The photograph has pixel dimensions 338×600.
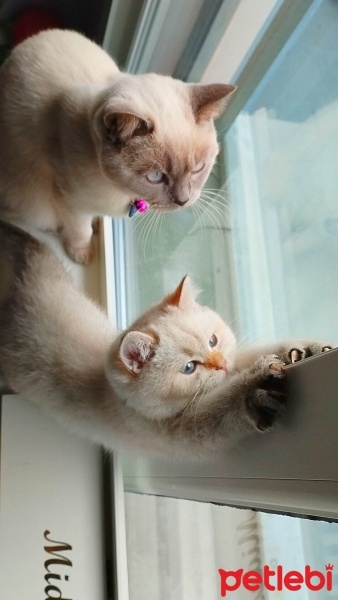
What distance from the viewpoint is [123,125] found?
94cm

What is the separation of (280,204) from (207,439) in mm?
509

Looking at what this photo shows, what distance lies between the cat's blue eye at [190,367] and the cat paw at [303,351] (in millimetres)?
151

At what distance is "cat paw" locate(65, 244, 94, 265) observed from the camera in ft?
4.87

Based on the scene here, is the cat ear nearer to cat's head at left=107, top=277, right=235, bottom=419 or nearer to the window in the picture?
cat's head at left=107, top=277, right=235, bottom=419

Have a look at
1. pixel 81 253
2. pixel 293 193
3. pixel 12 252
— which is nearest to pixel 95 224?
pixel 81 253

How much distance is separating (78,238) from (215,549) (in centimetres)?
79

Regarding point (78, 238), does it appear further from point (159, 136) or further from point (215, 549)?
point (215, 549)

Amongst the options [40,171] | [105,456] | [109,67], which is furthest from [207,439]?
[109,67]

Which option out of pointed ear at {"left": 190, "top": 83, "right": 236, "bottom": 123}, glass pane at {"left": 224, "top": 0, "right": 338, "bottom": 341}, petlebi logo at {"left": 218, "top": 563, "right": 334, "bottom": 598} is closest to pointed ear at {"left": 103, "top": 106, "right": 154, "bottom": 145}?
pointed ear at {"left": 190, "top": 83, "right": 236, "bottom": 123}

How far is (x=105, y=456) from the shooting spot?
4.33 ft

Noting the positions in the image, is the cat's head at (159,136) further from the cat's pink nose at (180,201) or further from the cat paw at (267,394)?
the cat paw at (267,394)

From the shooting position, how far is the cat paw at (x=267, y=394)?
57 cm

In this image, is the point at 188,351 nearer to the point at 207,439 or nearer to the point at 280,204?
the point at 207,439

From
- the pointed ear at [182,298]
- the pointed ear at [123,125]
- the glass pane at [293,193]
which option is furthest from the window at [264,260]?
the pointed ear at [123,125]
